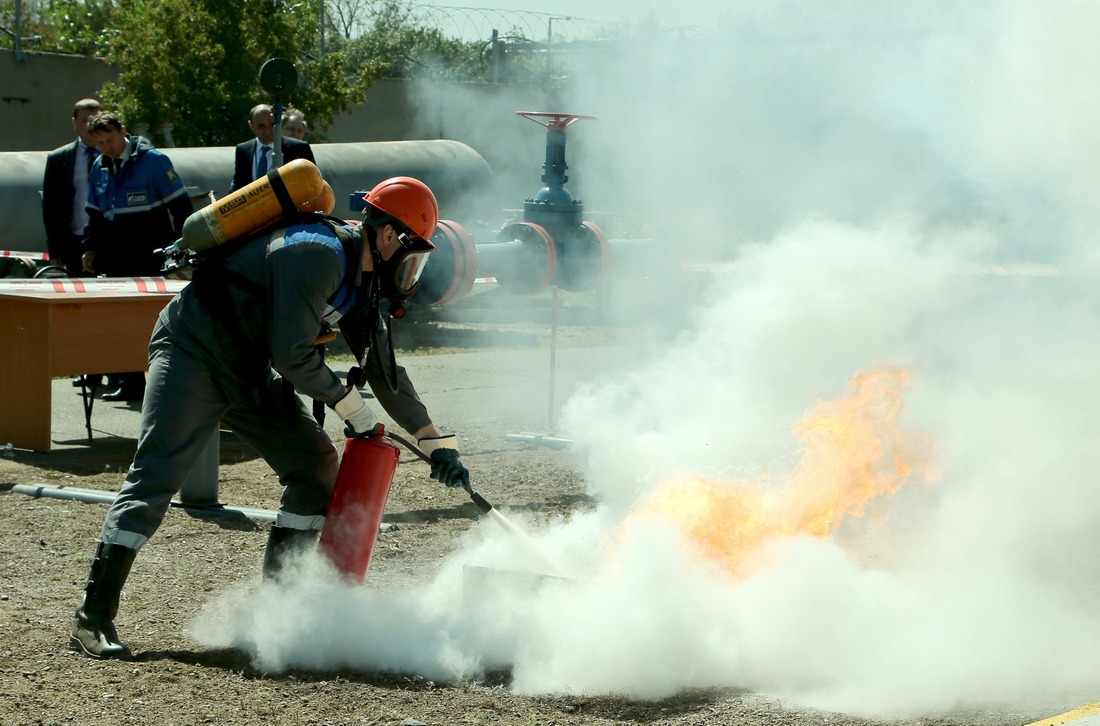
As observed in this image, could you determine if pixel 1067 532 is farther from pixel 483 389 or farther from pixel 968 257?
pixel 483 389

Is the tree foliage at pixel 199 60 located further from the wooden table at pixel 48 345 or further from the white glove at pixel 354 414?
the white glove at pixel 354 414

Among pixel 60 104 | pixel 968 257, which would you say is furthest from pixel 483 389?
pixel 60 104

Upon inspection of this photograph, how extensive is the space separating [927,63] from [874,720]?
301 cm

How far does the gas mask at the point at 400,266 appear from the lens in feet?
14.0

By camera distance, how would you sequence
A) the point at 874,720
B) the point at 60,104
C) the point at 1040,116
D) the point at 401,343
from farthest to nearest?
the point at 60,104, the point at 401,343, the point at 1040,116, the point at 874,720

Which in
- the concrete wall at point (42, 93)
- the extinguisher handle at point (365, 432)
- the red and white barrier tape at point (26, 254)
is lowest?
the extinguisher handle at point (365, 432)

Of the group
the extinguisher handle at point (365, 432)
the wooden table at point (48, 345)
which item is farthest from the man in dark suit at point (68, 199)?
the extinguisher handle at point (365, 432)

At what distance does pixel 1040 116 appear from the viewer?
5.20 metres

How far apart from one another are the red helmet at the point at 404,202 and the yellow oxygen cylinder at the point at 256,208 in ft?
0.71

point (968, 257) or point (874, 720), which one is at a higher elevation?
point (968, 257)

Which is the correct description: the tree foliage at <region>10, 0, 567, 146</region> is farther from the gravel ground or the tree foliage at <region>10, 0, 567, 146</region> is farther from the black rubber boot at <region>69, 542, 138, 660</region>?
the black rubber boot at <region>69, 542, 138, 660</region>

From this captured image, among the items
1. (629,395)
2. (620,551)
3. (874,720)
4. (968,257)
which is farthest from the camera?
(629,395)

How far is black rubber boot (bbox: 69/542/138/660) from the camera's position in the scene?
4.11 m

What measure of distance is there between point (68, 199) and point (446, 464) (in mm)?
5845
